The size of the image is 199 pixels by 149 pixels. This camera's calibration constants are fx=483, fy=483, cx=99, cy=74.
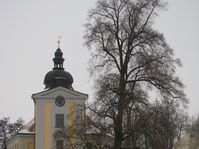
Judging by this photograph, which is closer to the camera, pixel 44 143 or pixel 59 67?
pixel 44 143

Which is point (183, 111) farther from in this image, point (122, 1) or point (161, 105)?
point (122, 1)

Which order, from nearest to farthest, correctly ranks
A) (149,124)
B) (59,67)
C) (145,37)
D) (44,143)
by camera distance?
(149,124) < (145,37) < (44,143) < (59,67)

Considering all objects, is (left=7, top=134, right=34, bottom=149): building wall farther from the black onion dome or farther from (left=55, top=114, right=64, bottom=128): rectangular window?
the black onion dome

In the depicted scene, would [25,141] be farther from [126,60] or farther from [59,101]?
[126,60]

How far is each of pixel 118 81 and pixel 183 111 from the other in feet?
12.6

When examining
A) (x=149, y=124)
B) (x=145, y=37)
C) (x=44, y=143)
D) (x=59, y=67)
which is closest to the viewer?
(x=149, y=124)

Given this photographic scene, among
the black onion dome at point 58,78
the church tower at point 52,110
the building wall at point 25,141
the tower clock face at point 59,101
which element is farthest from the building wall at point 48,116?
the building wall at point 25,141

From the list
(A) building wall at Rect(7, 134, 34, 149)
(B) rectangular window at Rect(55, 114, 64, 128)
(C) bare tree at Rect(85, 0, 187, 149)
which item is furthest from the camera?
(A) building wall at Rect(7, 134, 34, 149)

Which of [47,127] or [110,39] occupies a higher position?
[110,39]

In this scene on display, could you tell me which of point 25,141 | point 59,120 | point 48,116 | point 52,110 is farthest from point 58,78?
point 25,141

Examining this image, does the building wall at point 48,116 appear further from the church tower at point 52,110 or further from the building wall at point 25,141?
the building wall at point 25,141

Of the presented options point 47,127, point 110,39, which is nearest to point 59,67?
point 47,127

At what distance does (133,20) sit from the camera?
88.3 feet

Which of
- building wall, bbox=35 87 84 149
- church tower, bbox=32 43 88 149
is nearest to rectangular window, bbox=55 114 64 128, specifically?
church tower, bbox=32 43 88 149
